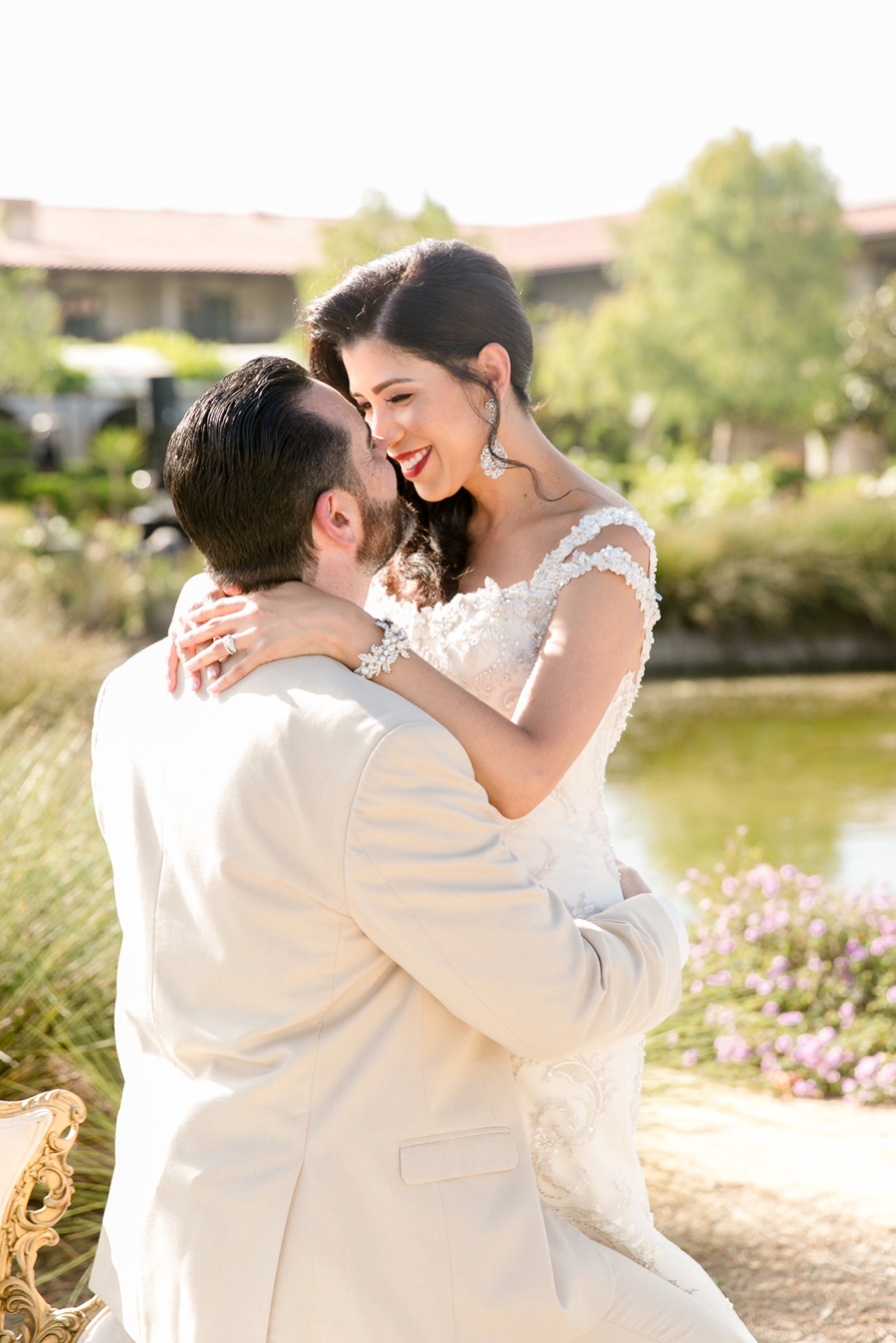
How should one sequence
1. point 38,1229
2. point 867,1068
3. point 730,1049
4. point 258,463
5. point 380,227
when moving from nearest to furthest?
point 258,463 → point 38,1229 → point 867,1068 → point 730,1049 → point 380,227

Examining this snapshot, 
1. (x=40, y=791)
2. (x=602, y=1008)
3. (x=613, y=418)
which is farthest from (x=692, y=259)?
(x=602, y=1008)

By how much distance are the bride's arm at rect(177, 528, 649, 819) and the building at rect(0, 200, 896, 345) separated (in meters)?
36.9

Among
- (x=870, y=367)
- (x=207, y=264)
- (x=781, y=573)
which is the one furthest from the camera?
(x=207, y=264)

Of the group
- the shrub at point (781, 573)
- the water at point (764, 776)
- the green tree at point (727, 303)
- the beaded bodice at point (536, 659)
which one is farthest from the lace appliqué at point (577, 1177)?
the green tree at point (727, 303)

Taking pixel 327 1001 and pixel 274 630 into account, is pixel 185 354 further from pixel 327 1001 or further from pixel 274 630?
pixel 327 1001

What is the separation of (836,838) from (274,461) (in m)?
7.37

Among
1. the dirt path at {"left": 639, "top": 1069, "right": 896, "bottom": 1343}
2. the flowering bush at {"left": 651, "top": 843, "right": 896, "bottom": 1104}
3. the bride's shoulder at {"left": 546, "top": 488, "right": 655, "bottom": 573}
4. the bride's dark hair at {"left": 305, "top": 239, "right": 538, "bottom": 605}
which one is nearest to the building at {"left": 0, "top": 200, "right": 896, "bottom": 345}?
the flowering bush at {"left": 651, "top": 843, "right": 896, "bottom": 1104}

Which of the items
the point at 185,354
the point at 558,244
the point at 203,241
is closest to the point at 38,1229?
the point at 185,354

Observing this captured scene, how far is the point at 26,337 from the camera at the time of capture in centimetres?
2898

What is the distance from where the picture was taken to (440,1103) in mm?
1597

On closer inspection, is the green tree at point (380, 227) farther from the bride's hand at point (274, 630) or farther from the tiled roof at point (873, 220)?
the bride's hand at point (274, 630)

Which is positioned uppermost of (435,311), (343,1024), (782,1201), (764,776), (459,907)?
(435,311)

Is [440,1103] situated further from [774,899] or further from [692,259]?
[692,259]

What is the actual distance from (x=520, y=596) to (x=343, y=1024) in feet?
3.34
